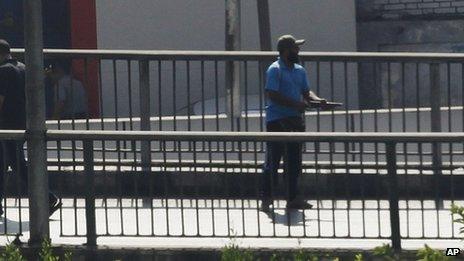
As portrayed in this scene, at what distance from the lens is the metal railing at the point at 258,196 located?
35.1 feet

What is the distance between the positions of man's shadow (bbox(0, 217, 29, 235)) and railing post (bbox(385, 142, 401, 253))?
2.28m

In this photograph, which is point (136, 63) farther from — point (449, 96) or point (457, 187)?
point (457, 187)

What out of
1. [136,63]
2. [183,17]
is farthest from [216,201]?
[183,17]

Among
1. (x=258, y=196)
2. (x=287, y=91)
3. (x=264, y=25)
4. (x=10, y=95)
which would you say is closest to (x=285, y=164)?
(x=258, y=196)

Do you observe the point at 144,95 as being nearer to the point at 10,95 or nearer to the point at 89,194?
the point at 10,95

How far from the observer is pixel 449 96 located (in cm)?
1433

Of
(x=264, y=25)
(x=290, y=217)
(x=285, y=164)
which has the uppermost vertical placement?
(x=264, y=25)

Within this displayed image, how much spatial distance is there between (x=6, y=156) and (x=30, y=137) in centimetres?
53

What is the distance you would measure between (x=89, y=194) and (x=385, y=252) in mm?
1978

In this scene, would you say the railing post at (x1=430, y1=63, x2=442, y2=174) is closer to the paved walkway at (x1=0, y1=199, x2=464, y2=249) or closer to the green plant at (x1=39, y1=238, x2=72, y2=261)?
the paved walkway at (x1=0, y1=199, x2=464, y2=249)

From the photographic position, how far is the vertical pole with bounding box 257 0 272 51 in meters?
27.2

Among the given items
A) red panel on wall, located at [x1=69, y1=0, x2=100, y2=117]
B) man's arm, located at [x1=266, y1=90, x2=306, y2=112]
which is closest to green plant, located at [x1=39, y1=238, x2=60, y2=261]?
man's arm, located at [x1=266, y1=90, x2=306, y2=112]

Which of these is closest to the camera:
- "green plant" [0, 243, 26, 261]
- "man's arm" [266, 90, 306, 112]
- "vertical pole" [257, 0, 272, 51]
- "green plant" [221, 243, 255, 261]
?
"green plant" [221, 243, 255, 261]

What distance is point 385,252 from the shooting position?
9.99 metres
